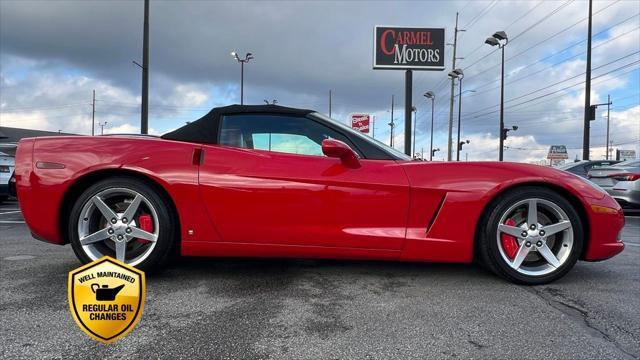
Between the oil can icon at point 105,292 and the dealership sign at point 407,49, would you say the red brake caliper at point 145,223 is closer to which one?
the oil can icon at point 105,292

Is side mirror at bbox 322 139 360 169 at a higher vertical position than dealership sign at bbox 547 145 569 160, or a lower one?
lower

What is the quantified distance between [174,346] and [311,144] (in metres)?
1.63

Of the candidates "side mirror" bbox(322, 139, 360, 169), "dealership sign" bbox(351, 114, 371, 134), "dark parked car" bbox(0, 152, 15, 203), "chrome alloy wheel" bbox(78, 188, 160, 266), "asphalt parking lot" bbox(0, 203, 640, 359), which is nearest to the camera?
"asphalt parking lot" bbox(0, 203, 640, 359)

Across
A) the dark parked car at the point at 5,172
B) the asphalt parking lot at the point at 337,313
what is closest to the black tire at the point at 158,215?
the asphalt parking lot at the point at 337,313

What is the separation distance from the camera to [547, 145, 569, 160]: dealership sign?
218 feet

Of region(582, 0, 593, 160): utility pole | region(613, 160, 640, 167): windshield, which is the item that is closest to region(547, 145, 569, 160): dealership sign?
region(582, 0, 593, 160): utility pole

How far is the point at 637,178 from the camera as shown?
7.51 meters

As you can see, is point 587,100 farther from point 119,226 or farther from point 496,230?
point 119,226

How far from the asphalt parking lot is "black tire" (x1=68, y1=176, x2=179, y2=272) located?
0.17m

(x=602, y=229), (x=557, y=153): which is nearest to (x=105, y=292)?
(x=602, y=229)

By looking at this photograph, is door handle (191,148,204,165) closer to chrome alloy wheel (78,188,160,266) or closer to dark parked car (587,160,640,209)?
chrome alloy wheel (78,188,160,266)

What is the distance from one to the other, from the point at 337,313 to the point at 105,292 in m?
1.55

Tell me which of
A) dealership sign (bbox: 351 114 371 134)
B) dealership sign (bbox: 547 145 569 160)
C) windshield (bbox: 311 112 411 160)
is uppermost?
dealership sign (bbox: 547 145 569 160)

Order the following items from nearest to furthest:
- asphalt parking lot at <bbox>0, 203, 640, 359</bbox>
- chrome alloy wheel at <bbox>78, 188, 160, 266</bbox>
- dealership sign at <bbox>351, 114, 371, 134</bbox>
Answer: asphalt parking lot at <bbox>0, 203, 640, 359</bbox>, chrome alloy wheel at <bbox>78, 188, 160, 266</bbox>, dealership sign at <bbox>351, 114, 371, 134</bbox>
